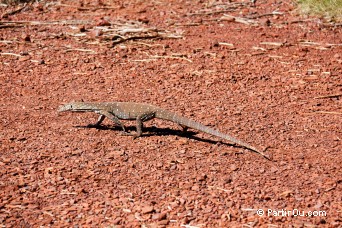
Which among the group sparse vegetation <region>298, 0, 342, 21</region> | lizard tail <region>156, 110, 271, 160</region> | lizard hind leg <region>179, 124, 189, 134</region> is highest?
sparse vegetation <region>298, 0, 342, 21</region>

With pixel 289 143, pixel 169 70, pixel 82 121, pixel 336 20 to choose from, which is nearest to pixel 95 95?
pixel 82 121

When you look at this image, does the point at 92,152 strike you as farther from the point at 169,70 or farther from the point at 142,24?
the point at 142,24

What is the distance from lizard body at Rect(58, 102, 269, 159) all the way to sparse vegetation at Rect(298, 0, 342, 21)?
5.41m

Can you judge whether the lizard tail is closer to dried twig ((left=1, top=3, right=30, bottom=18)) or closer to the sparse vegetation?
the sparse vegetation

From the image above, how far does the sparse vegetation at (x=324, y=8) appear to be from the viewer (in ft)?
37.0

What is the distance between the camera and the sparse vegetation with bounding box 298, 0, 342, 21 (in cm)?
1127

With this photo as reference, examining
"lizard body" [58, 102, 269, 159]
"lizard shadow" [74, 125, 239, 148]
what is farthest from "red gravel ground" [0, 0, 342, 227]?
"lizard body" [58, 102, 269, 159]

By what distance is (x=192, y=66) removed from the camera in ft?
30.5

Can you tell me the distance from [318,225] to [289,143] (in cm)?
162

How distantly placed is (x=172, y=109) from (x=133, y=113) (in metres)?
0.76

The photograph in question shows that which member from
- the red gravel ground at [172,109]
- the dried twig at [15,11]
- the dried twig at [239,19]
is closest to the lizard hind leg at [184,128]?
the red gravel ground at [172,109]

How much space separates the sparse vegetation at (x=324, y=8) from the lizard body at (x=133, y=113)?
5.41m

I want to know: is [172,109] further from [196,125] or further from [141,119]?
[196,125]

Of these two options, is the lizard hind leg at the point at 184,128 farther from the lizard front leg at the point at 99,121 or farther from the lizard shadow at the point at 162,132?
the lizard front leg at the point at 99,121
